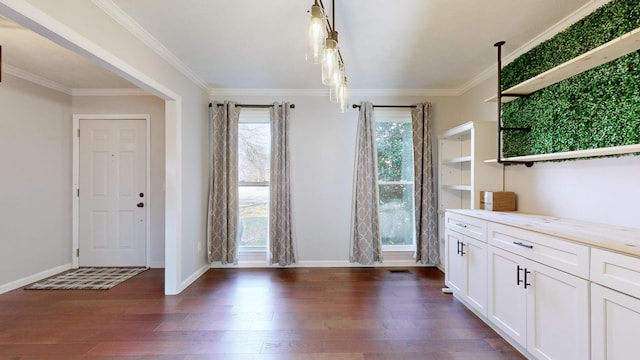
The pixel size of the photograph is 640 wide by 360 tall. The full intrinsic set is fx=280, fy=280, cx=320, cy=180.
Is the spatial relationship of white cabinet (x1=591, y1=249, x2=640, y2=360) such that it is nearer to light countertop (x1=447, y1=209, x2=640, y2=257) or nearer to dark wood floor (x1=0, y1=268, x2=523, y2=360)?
light countertop (x1=447, y1=209, x2=640, y2=257)

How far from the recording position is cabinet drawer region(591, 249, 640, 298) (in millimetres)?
1263

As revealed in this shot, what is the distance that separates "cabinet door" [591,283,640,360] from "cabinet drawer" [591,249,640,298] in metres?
0.03

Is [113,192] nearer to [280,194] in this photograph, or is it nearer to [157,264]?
[157,264]

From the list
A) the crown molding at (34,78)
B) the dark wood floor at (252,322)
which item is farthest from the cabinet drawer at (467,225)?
the crown molding at (34,78)

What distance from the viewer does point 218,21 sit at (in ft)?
7.46

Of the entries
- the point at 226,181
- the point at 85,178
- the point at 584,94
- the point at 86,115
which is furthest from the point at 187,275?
the point at 584,94

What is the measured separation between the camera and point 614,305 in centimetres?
135

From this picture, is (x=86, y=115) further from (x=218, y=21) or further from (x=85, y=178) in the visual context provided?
(x=218, y=21)

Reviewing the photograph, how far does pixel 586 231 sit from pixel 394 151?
2.56m

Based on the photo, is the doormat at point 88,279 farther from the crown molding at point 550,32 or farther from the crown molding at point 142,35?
the crown molding at point 550,32

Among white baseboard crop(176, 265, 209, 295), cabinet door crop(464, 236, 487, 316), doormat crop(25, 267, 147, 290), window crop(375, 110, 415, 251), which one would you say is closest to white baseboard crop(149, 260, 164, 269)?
doormat crop(25, 267, 147, 290)

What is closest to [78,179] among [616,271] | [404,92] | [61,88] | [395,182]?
[61,88]

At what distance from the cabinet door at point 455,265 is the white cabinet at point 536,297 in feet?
1.44

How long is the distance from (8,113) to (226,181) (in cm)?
247
